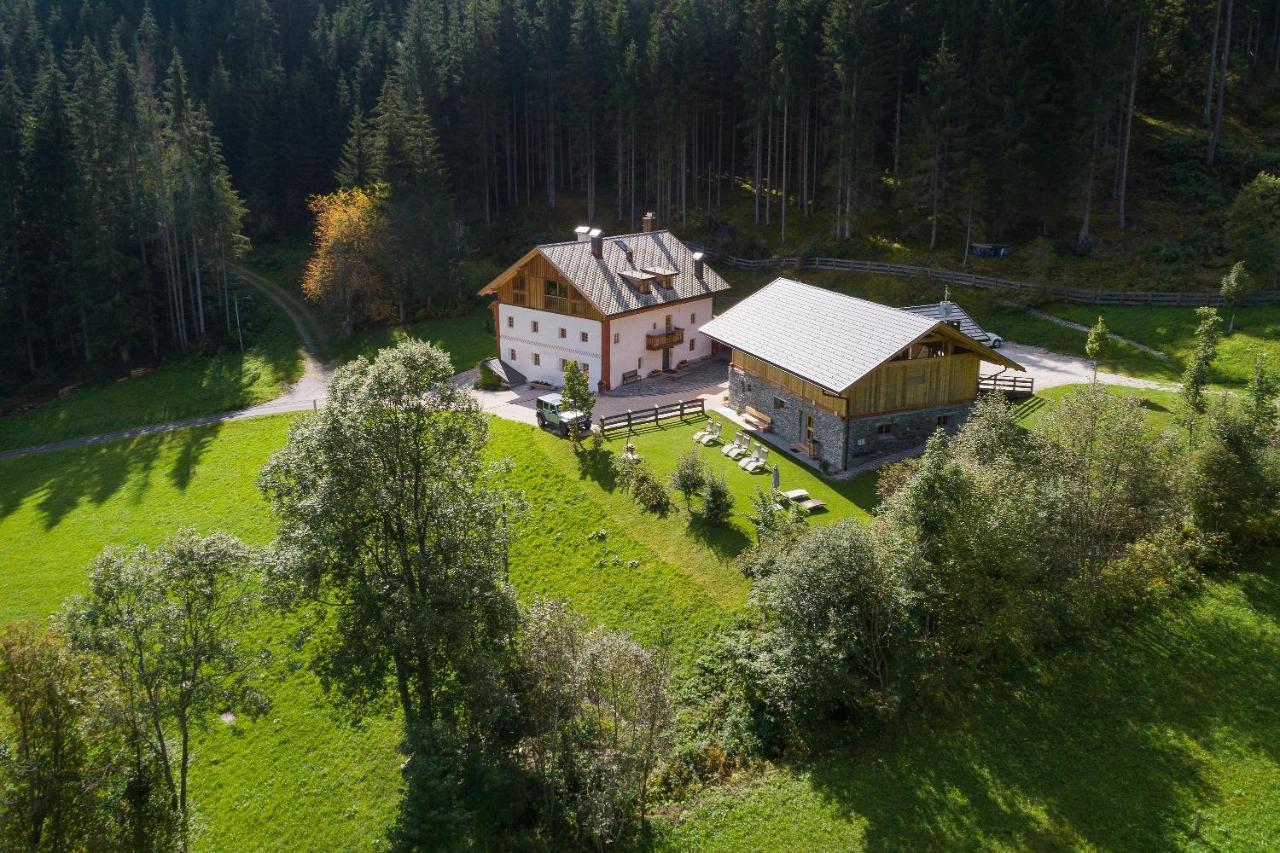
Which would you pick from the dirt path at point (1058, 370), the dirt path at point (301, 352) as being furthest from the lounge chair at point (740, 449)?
the dirt path at point (301, 352)

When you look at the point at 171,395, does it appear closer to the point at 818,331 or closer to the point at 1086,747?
the point at 818,331

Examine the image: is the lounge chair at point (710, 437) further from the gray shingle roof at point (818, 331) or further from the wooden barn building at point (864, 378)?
the gray shingle roof at point (818, 331)

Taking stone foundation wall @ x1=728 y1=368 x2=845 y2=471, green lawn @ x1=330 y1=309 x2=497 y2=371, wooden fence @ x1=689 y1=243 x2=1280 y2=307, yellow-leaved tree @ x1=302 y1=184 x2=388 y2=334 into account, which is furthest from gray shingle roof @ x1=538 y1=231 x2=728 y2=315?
yellow-leaved tree @ x1=302 y1=184 x2=388 y2=334

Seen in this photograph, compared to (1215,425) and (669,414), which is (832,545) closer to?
(1215,425)

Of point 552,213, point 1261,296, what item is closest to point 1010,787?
point 1261,296

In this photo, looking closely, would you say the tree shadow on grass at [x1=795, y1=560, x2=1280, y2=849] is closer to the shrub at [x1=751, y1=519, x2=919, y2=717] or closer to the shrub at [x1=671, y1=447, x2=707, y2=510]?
the shrub at [x1=751, y1=519, x2=919, y2=717]

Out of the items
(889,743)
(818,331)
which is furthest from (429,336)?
(889,743)
